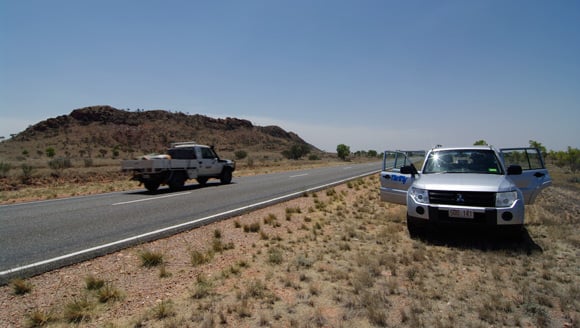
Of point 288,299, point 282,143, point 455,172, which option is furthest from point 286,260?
point 282,143

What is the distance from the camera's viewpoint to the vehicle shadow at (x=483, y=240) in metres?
5.87

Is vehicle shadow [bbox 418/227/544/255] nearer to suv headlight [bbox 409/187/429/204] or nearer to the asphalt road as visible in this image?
suv headlight [bbox 409/187/429/204]

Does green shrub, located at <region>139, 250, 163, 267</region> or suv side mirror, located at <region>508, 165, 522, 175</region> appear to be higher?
suv side mirror, located at <region>508, 165, 522, 175</region>

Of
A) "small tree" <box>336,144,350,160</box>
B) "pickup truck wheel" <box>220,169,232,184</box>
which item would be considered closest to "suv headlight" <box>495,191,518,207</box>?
"pickup truck wheel" <box>220,169,232,184</box>

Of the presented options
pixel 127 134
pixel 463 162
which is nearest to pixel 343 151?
pixel 127 134

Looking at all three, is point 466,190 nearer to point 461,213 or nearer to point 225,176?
point 461,213

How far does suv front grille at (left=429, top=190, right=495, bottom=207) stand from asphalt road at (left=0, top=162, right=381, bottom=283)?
5.42 metres

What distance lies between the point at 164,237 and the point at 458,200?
19.2ft

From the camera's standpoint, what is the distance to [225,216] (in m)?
8.98

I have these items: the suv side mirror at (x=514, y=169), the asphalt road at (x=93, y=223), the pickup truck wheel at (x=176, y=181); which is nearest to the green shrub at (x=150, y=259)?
the asphalt road at (x=93, y=223)

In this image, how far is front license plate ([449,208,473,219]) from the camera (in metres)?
5.75

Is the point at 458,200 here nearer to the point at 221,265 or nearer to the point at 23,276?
the point at 221,265

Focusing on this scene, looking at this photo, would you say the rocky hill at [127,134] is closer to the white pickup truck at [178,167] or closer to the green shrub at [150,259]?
the white pickup truck at [178,167]

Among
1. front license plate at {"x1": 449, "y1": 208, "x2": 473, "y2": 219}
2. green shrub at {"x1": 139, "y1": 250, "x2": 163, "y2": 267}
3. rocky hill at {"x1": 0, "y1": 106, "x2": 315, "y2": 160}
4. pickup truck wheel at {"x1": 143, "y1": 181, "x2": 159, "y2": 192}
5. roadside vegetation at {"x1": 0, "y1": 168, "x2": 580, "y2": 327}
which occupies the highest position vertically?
rocky hill at {"x1": 0, "y1": 106, "x2": 315, "y2": 160}
